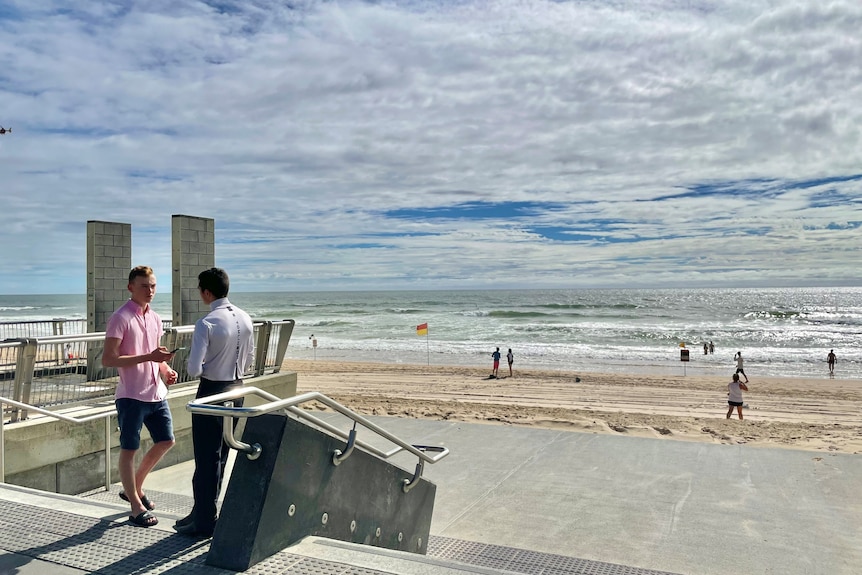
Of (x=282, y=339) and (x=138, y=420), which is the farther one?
(x=282, y=339)

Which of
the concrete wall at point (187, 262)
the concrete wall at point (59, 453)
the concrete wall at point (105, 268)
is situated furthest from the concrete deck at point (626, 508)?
the concrete wall at point (105, 268)

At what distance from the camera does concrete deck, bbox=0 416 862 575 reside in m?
4.95

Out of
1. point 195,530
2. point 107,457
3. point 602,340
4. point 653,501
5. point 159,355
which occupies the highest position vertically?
point 159,355

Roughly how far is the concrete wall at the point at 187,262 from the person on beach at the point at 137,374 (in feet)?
21.8

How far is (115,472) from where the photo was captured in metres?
6.57

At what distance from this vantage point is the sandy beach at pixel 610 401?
11586mm

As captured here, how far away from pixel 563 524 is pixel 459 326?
Result: 49.1 meters

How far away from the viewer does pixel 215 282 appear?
3.83 meters

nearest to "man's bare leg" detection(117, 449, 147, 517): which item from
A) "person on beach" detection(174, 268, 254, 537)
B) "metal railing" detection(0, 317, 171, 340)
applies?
"person on beach" detection(174, 268, 254, 537)

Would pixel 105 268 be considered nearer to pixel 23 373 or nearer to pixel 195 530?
pixel 23 373

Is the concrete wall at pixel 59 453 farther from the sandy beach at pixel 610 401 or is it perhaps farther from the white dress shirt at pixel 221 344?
the sandy beach at pixel 610 401

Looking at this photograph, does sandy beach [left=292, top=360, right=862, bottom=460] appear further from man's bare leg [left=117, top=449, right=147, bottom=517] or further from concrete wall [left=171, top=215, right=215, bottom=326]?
man's bare leg [left=117, top=449, right=147, bottom=517]

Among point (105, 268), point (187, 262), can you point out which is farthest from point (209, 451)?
point (105, 268)

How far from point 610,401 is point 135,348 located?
56.3ft
